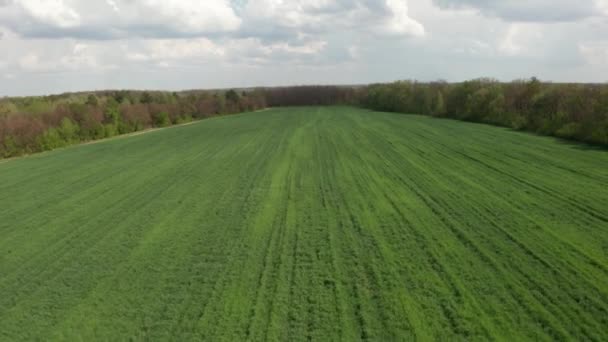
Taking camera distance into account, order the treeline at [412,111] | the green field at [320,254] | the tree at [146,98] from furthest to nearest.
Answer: the tree at [146,98] < the treeline at [412,111] < the green field at [320,254]

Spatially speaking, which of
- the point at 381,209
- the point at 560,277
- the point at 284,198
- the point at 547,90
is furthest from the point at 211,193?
the point at 547,90

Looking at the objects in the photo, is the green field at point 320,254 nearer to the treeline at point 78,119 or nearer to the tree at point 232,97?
the treeline at point 78,119

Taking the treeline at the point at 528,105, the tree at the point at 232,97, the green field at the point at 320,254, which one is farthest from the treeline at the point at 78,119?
the treeline at the point at 528,105

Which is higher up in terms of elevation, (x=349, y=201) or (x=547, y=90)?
(x=547, y=90)

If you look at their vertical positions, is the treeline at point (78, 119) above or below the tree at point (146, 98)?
below

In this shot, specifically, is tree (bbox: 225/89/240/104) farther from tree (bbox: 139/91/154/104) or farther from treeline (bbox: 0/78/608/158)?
tree (bbox: 139/91/154/104)

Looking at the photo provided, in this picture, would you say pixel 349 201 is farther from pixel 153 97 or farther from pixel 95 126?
pixel 153 97

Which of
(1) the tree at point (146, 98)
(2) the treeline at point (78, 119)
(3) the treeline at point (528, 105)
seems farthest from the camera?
(1) the tree at point (146, 98)
